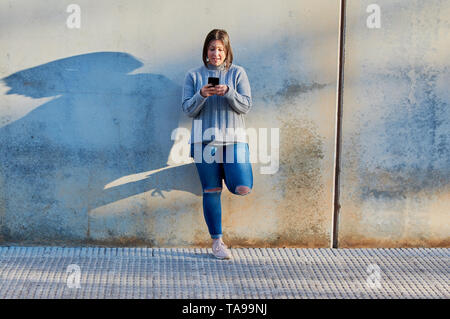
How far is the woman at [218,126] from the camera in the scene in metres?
5.09

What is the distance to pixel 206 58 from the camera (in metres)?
5.19

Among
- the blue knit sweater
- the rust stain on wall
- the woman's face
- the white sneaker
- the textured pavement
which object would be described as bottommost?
the textured pavement

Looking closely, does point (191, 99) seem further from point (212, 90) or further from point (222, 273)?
point (222, 273)

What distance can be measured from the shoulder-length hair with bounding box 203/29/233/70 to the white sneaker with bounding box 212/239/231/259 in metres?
1.27

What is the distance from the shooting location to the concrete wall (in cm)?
529

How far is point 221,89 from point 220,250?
118 centimetres

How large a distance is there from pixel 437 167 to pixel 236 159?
5.25 ft

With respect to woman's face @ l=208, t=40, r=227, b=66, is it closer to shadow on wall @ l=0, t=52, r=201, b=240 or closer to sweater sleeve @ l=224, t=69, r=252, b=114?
sweater sleeve @ l=224, t=69, r=252, b=114

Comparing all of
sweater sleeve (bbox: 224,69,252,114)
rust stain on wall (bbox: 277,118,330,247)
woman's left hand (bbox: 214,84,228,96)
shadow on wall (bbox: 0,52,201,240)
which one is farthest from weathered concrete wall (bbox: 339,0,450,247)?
shadow on wall (bbox: 0,52,201,240)

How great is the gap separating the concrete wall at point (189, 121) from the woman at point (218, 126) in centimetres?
22

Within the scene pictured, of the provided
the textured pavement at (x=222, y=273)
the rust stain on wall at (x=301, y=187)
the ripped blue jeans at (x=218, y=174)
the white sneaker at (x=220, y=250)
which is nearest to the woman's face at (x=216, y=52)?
the ripped blue jeans at (x=218, y=174)

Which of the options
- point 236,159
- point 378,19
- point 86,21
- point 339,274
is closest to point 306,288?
point 339,274

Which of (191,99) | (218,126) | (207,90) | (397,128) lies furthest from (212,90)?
(397,128)

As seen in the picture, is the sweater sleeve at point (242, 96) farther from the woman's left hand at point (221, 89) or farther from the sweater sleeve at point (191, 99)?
the sweater sleeve at point (191, 99)
